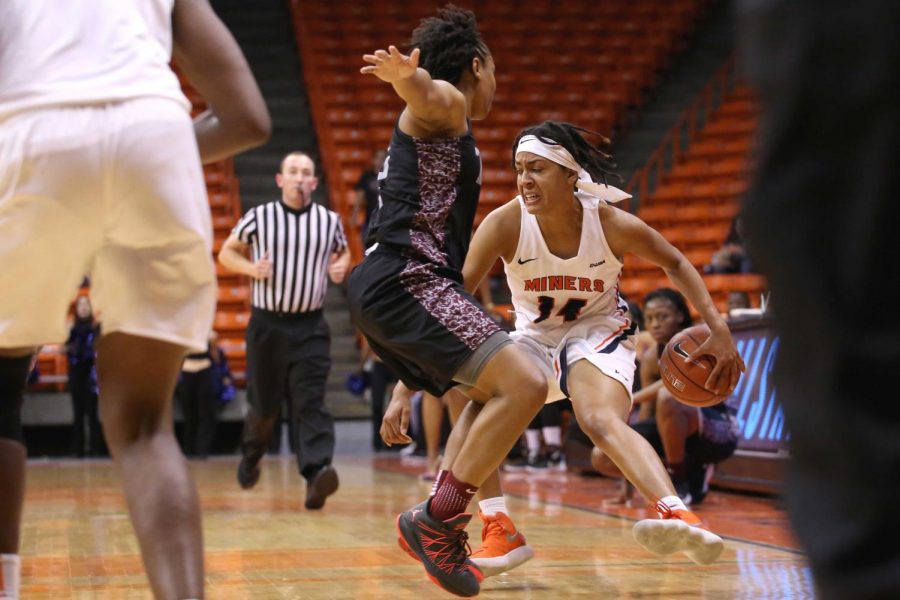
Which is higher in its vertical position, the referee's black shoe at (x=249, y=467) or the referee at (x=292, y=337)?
the referee at (x=292, y=337)

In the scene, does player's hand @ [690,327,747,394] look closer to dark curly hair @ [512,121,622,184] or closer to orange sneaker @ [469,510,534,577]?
dark curly hair @ [512,121,622,184]

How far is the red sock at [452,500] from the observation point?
4070mm

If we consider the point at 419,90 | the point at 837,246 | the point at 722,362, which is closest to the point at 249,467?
the point at 722,362

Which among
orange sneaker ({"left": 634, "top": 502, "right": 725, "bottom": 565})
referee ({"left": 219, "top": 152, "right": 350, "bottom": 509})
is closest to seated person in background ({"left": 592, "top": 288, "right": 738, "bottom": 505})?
referee ({"left": 219, "top": 152, "right": 350, "bottom": 509})

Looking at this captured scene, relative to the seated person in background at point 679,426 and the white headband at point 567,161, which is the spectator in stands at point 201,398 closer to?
the seated person in background at point 679,426

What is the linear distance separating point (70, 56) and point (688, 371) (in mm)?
3080

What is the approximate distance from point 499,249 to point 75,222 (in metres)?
2.74

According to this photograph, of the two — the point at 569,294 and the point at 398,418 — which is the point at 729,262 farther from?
the point at 398,418

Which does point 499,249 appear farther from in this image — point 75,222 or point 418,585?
point 75,222

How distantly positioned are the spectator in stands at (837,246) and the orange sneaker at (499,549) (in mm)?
3464

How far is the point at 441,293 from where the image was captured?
13.4 ft

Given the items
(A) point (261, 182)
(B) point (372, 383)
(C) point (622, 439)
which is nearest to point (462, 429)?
(C) point (622, 439)

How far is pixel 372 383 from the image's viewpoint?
13391mm

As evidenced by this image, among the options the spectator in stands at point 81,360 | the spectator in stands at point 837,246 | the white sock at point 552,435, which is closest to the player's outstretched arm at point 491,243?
the spectator in stands at point 837,246
